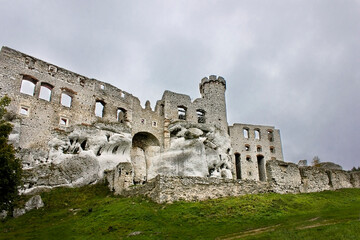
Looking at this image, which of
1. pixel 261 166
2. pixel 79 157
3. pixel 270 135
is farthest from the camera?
pixel 270 135

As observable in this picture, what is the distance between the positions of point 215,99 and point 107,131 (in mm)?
17659

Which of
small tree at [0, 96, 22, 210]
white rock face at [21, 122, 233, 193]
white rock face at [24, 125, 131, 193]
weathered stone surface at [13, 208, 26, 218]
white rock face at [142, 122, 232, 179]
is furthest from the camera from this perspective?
white rock face at [142, 122, 232, 179]

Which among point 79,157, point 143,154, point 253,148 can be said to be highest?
point 253,148

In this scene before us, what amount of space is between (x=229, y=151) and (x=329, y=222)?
26021mm

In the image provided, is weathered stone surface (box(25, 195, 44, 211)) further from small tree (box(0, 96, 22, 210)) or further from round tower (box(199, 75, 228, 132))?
round tower (box(199, 75, 228, 132))

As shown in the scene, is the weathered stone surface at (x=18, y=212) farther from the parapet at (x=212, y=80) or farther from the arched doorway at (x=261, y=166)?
the arched doorway at (x=261, y=166)

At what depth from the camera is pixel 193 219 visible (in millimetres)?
16641

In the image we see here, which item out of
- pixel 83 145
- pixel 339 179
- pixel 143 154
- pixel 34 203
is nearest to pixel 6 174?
pixel 34 203

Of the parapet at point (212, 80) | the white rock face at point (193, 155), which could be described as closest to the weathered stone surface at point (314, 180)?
the white rock face at point (193, 155)

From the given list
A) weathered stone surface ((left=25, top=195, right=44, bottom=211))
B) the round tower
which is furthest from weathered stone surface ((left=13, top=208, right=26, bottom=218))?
the round tower

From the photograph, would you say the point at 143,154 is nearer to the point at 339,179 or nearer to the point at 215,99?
the point at 215,99

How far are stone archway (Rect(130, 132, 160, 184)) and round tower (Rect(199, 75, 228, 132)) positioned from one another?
8.67 m

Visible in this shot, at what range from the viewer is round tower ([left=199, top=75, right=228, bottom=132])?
4184 cm

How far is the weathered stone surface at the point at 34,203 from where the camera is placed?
20.1m
